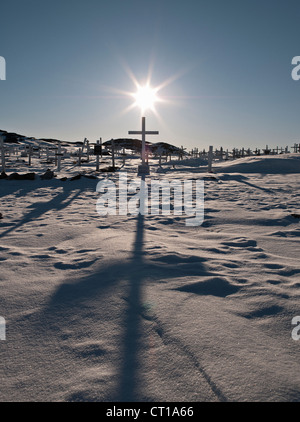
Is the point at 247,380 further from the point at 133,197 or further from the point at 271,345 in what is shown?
the point at 133,197

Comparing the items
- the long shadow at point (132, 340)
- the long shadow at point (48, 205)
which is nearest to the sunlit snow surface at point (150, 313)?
the long shadow at point (132, 340)

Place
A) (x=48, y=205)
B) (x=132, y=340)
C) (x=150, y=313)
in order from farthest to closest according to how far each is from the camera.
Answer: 1. (x=48, y=205)
2. (x=150, y=313)
3. (x=132, y=340)

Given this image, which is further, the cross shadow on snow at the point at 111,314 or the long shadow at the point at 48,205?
the long shadow at the point at 48,205

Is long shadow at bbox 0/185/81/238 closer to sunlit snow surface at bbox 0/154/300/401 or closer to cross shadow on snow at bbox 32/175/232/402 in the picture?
sunlit snow surface at bbox 0/154/300/401

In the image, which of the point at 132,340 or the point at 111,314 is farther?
the point at 111,314

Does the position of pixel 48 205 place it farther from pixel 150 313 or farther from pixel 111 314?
pixel 150 313

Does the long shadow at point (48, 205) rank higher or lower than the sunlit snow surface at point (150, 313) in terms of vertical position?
higher

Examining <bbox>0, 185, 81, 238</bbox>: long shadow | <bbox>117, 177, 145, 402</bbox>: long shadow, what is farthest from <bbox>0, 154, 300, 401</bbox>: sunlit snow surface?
<bbox>0, 185, 81, 238</bbox>: long shadow

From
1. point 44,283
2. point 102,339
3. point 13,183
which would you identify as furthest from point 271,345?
point 13,183

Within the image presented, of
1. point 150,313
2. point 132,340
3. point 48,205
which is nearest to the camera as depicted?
point 132,340

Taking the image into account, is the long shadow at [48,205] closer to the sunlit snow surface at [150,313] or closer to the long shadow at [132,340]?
the sunlit snow surface at [150,313]

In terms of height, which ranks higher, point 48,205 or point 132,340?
point 48,205

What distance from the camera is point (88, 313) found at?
2346 mm

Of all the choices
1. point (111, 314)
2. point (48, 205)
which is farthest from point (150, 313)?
point (48, 205)
